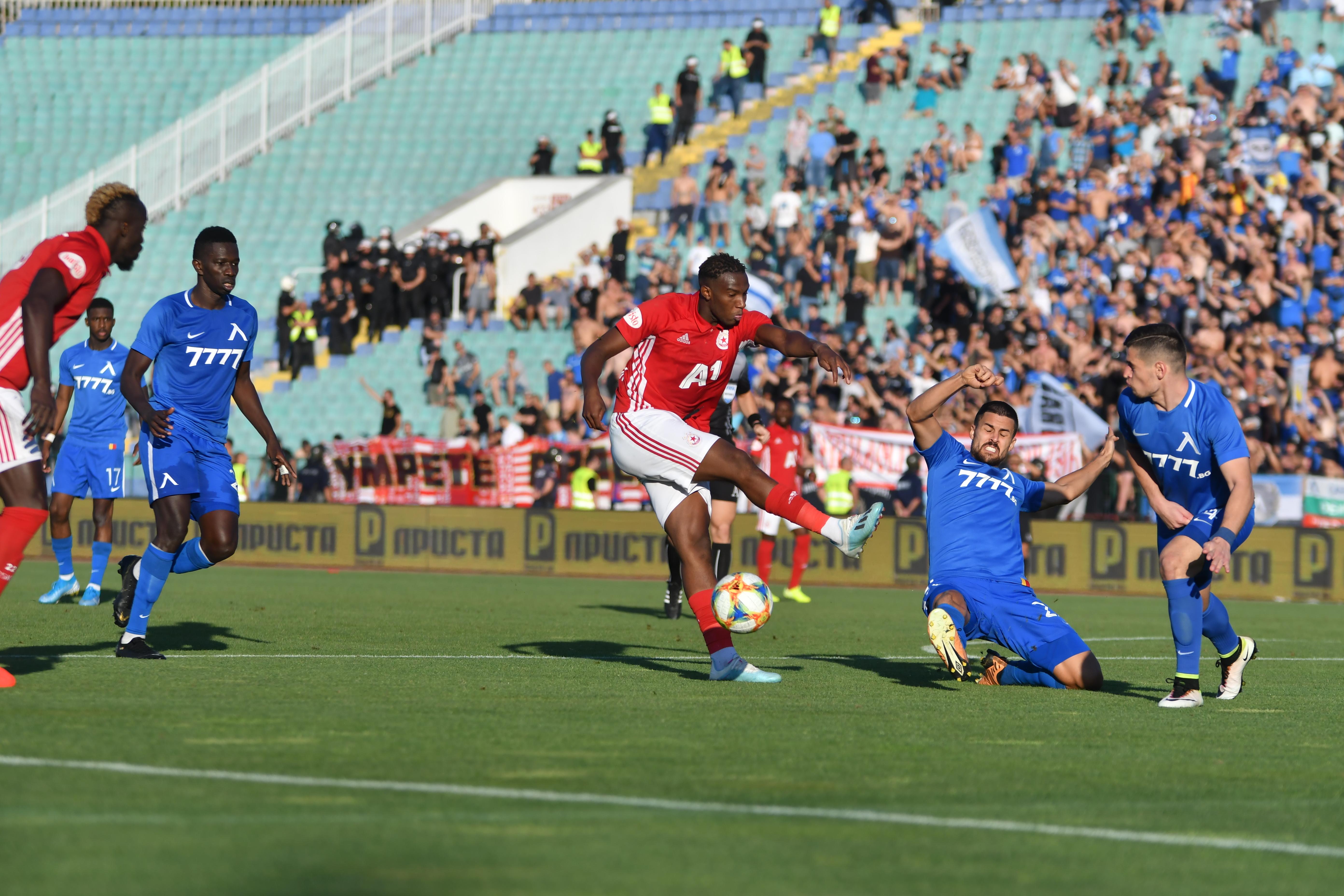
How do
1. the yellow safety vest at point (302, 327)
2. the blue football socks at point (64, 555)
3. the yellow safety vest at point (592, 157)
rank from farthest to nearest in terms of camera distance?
the yellow safety vest at point (592, 157), the yellow safety vest at point (302, 327), the blue football socks at point (64, 555)

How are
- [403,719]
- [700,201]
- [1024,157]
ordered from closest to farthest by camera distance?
[403,719], [1024,157], [700,201]

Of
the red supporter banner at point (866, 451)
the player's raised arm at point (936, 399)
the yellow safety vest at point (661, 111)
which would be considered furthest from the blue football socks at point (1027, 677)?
the yellow safety vest at point (661, 111)

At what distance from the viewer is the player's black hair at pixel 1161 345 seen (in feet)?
30.9

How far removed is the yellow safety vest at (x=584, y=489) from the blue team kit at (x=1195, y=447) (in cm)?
1746

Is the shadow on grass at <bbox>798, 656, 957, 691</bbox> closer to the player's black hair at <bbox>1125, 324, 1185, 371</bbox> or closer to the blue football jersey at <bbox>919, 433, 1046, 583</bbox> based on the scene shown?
the blue football jersey at <bbox>919, 433, 1046, 583</bbox>

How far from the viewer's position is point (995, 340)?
27.3 m

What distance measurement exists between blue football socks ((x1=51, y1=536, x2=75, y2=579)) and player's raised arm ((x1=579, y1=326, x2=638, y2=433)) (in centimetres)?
831

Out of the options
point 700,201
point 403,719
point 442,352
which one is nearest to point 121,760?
point 403,719

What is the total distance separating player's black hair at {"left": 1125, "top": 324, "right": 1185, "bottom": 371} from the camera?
9430 mm

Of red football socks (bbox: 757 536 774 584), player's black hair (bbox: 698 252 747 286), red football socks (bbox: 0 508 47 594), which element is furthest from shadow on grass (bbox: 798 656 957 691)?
red football socks (bbox: 757 536 774 584)

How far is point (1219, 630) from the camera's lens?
9.81 m

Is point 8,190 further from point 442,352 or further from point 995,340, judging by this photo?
point 995,340

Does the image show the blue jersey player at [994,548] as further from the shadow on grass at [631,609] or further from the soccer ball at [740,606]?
the shadow on grass at [631,609]

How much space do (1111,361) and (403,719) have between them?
20.0 metres
